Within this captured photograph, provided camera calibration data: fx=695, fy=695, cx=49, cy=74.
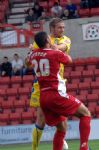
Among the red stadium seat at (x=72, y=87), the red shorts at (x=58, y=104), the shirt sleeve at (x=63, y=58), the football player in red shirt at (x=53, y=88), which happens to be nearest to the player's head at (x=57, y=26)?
the football player in red shirt at (x=53, y=88)

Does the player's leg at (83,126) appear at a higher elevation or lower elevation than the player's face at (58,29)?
lower

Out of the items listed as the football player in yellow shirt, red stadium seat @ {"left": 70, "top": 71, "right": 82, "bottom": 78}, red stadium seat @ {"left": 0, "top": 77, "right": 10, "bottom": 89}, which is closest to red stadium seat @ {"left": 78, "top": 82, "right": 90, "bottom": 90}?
red stadium seat @ {"left": 70, "top": 71, "right": 82, "bottom": 78}

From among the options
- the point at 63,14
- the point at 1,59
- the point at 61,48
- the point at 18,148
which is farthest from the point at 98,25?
the point at 61,48

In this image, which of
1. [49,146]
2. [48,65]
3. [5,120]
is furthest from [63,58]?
[5,120]

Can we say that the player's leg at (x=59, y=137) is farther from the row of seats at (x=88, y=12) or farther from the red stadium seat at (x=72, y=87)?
the row of seats at (x=88, y=12)

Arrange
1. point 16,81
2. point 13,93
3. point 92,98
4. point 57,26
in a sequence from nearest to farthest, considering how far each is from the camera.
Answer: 1. point 57,26
2. point 92,98
3. point 13,93
4. point 16,81

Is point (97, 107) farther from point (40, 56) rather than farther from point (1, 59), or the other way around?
point (40, 56)

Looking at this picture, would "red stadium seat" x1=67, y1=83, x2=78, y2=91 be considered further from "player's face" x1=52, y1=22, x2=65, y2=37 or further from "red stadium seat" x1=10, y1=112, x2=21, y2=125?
"player's face" x1=52, y1=22, x2=65, y2=37

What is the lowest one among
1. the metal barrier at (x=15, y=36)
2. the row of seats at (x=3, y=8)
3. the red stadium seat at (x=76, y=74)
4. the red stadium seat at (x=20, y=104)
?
the red stadium seat at (x=20, y=104)

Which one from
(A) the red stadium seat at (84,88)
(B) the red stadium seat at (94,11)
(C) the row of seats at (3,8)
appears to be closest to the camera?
(A) the red stadium seat at (84,88)

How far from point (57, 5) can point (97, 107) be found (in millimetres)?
4571

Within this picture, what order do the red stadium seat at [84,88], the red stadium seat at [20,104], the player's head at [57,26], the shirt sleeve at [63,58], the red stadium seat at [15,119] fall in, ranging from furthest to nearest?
the red stadium seat at [84,88] < the red stadium seat at [20,104] < the red stadium seat at [15,119] < the player's head at [57,26] < the shirt sleeve at [63,58]

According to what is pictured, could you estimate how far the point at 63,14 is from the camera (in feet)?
60.3

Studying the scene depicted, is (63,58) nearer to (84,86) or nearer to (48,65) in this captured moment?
(48,65)
